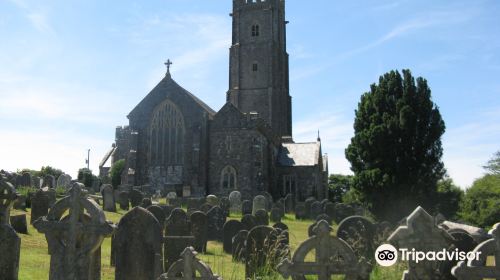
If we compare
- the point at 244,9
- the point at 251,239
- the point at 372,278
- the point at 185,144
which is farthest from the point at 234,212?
the point at 244,9

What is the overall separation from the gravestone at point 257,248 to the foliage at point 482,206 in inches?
898

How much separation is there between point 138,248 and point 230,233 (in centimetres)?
639

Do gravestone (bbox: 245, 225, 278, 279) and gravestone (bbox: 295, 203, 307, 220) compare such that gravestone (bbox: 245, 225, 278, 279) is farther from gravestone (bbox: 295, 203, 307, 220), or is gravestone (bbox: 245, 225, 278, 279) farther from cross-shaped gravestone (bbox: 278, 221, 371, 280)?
gravestone (bbox: 295, 203, 307, 220)

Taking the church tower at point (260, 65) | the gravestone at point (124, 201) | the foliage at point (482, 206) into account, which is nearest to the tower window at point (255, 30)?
the church tower at point (260, 65)

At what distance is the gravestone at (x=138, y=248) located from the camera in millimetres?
6375

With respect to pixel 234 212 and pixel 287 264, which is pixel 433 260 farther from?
pixel 234 212

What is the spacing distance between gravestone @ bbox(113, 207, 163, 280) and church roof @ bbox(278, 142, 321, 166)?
31126 millimetres

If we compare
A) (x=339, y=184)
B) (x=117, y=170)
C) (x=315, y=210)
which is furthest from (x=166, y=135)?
(x=339, y=184)

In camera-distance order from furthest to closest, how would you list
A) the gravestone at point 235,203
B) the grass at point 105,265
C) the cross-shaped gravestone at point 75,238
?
the gravestone at point 235,203, the grass at point 105,265, the cross-shaped gravestone at point 75,238

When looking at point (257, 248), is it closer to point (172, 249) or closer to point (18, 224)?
point (172, 249)

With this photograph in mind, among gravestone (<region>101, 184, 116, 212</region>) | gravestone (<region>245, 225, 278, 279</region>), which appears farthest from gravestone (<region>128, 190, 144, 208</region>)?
gravestone (<region>245, 225, 278, 279</region>)

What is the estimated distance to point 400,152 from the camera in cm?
2350

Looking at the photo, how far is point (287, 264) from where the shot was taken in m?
5.57

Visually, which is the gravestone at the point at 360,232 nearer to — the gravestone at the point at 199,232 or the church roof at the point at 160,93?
the gravestone at the point at 199,232
